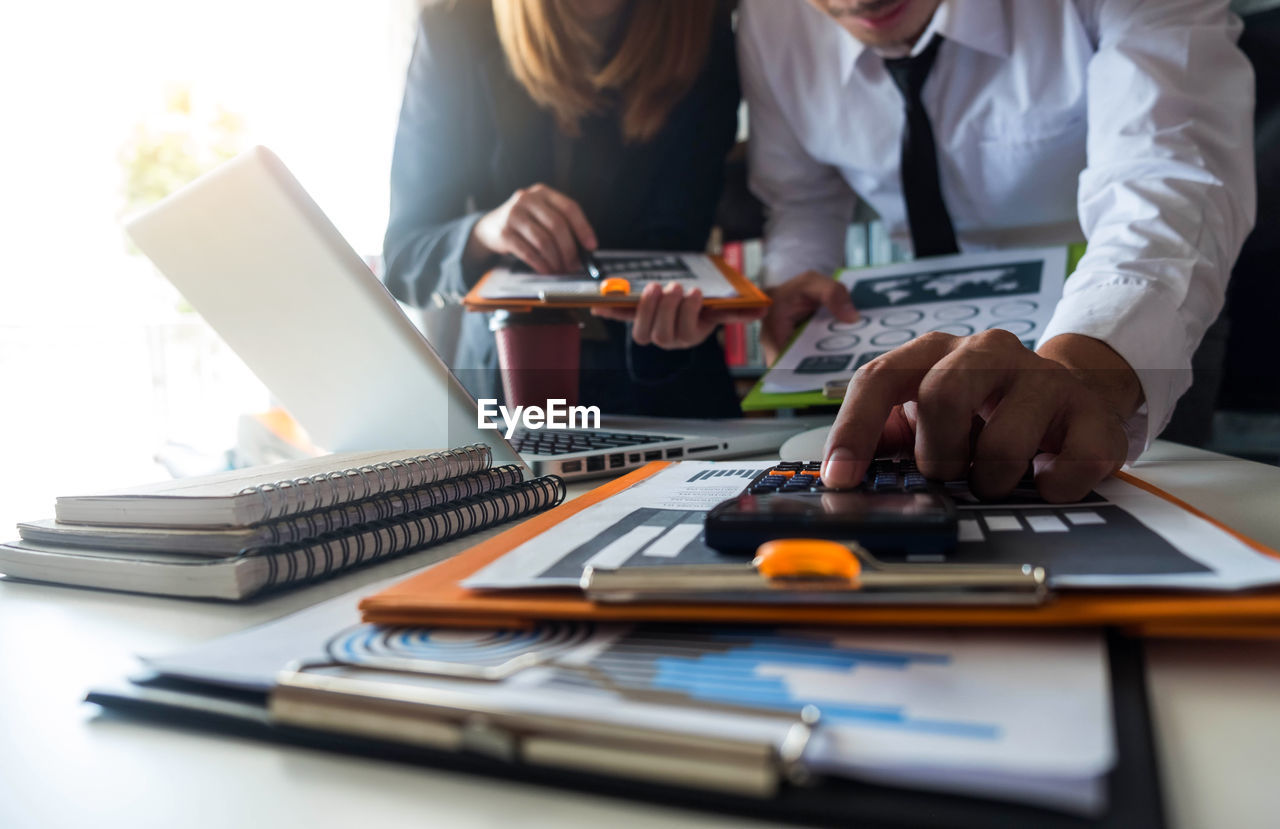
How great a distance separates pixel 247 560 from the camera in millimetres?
354

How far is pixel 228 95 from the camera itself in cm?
255

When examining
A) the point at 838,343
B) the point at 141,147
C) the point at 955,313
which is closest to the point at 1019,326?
the point at 955,313

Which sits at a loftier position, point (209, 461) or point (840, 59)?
point (840, 59)

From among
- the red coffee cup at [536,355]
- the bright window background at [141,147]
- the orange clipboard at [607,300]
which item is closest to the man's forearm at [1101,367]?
the orange clipboard at [607,300]

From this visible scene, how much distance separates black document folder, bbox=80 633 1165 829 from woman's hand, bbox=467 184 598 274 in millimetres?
847

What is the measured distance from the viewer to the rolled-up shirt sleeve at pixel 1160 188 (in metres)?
0.64

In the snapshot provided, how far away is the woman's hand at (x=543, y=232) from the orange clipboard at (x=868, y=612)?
0.80m

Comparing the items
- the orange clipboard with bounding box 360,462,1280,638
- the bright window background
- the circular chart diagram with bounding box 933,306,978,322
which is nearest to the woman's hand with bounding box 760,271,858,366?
the circular chart diagram with bounding box 933,306,978,322

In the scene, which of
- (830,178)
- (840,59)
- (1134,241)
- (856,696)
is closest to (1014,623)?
(856,696)

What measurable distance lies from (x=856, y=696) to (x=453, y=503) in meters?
0.31

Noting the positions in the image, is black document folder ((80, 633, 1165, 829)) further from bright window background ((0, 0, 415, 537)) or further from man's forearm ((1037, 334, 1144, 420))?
bright window background ((0, 0, 415, 537))

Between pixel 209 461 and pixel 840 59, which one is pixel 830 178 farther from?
pixel 209 461

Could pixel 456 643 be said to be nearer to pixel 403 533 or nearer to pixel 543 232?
pixel 403 533

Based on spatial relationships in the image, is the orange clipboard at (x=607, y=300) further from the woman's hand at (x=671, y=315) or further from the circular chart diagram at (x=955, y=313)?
the circular chart diagram at (x=955, y=313)
